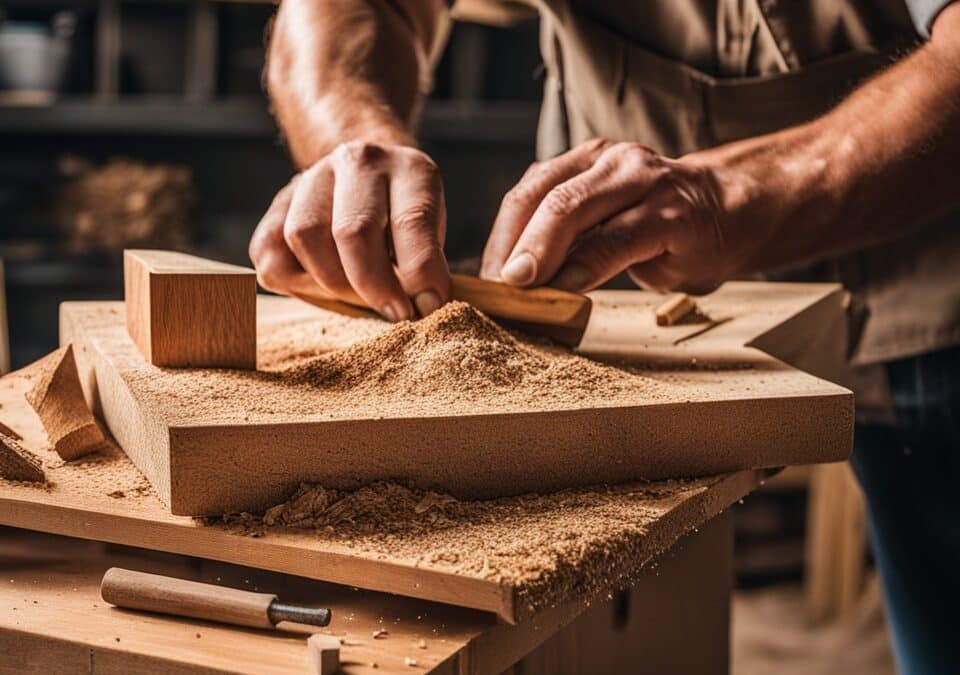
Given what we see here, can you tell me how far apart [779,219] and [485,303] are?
0.35 metres

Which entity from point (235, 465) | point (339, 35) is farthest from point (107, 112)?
point (235, 465)

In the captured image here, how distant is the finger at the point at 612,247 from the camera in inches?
46.4

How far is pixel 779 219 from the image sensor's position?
1240mm

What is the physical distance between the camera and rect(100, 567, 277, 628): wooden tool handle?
29.0 inches

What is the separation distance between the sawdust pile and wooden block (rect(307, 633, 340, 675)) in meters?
0.30

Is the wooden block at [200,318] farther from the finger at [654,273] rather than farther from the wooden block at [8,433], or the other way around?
the finger at [654,273]

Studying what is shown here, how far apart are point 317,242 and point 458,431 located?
38cm


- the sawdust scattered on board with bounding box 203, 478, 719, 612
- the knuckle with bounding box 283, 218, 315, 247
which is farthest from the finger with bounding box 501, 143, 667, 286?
the sawdust scattered on board with bounding box 203, 478, 719, 612

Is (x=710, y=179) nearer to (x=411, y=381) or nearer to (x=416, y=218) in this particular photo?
(x=416, y=218)

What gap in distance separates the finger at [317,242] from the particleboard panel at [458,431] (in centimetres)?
6

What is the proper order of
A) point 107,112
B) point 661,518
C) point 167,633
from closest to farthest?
1. point 167,633
2. point 661,518
3. point 107,112

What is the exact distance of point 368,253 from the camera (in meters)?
1.15

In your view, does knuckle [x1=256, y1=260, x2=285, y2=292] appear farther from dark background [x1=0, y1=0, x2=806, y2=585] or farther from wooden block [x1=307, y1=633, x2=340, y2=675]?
dark background [x1=0, y1=0, x2=806, y2=585]

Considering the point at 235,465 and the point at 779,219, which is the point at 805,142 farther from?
the point at 235,465
